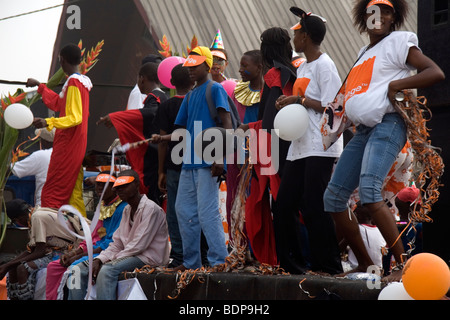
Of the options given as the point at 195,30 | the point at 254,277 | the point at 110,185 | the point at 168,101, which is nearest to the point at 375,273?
the point at 254,277

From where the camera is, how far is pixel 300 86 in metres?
4.80

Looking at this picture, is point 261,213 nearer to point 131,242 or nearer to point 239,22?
point 131,242

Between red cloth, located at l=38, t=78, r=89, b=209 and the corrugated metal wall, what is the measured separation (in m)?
5.24

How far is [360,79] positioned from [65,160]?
3489 mm

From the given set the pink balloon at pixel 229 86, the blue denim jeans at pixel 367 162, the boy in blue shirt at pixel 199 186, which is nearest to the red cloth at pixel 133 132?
the pink balloon at pixel 229 86

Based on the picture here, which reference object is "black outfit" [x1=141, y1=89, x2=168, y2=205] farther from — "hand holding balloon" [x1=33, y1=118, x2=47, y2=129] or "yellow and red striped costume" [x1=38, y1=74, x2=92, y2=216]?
"hand holding balloon" [x1=33, y1=118, x2=47, y2=129]

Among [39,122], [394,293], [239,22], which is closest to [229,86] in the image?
[39,122]

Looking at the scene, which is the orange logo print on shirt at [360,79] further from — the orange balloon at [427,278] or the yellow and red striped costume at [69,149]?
the yellow and red striped costume at [69,149]

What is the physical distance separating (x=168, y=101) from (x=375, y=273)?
2493 millimetres

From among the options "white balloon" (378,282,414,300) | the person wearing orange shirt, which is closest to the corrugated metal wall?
the person wearing orange shirt

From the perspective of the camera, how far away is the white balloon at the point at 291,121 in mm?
4496

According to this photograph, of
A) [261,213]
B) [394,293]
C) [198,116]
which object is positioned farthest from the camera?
[198,116]

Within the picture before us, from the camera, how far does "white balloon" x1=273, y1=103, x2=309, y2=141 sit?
14.8 ft
